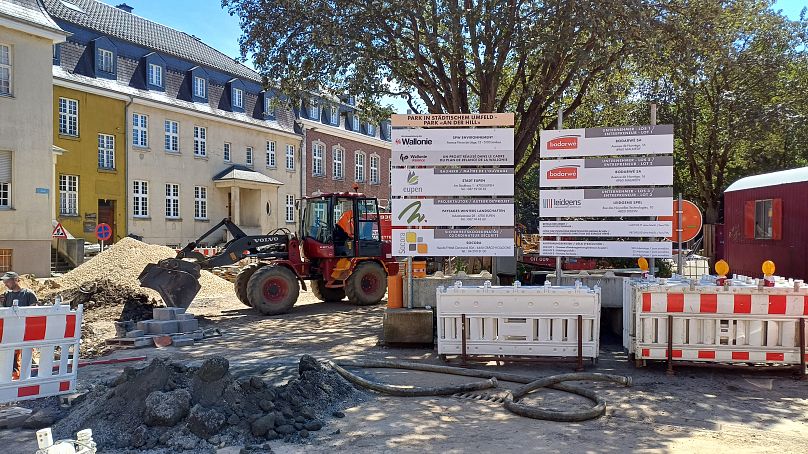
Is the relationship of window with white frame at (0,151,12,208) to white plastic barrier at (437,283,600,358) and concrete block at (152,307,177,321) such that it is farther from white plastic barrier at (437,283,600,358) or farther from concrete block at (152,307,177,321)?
white plastic barrier at (437,283,600,358)

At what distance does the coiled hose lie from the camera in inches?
243

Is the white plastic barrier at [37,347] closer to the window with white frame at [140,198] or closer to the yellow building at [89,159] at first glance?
the yellow building at [89,159]

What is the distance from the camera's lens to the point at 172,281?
1247cm

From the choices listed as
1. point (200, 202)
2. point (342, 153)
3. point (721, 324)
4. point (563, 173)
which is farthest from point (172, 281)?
point (342, 153)

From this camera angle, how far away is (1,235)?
21.3m

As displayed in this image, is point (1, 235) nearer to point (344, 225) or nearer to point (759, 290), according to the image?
point (344, 225)

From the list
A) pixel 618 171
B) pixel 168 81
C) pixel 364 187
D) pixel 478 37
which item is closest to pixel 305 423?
pixel 618 171

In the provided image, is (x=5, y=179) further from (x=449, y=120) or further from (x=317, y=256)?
(x=449, y=120)

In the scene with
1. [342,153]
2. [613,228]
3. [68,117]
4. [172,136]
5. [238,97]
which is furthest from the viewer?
[342,153]

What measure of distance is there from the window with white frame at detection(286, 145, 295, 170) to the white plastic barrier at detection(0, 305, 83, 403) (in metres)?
34.7

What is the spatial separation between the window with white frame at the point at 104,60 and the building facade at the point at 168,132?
45mm

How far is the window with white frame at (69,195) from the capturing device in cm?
2753

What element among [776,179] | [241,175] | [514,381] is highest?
[241,175]

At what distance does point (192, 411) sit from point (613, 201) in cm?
672
